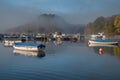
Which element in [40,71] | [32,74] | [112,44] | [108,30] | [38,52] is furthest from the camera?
[108,30]

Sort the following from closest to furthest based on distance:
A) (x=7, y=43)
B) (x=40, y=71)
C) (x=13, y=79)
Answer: (x=13, y=79)
(x=40, y=71)
(x=7, y=43)

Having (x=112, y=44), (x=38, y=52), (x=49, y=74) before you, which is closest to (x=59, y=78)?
(x=49, y=74)

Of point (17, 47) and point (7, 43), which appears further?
point (7, 43)

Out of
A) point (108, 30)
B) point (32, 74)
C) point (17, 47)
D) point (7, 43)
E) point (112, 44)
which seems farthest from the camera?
point (108, 30)

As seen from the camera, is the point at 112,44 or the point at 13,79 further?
the point at 112,44

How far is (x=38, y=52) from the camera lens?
55219 mm

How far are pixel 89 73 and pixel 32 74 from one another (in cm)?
580

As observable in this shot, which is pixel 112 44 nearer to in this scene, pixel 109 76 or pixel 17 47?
pixel 17 47

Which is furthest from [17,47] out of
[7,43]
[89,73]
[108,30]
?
[108,30]

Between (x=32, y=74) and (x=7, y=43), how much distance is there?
6278cm

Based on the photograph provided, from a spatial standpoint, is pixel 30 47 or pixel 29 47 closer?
pixel 30 47

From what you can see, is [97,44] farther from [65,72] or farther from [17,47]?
[65,72]

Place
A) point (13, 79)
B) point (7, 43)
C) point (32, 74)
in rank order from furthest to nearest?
point (7, 43)
point (32, 74)
point (13, 79)

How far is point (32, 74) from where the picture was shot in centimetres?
2812
